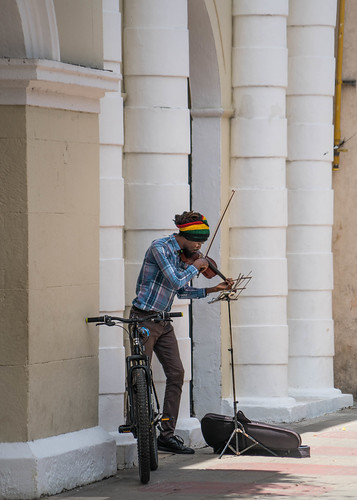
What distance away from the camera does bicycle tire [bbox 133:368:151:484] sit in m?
9.53

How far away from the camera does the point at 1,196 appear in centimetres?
918

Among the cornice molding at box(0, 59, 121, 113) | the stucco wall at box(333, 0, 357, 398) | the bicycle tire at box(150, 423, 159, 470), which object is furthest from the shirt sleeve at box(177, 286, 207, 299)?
the stucco wall at box(333, 0, 357, 398)

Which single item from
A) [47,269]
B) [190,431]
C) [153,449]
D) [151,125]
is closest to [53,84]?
[47,269]

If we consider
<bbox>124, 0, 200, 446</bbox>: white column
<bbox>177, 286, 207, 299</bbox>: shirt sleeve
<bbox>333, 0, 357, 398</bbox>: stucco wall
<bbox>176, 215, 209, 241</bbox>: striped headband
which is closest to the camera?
<bbox>176, 215, 209, 241</bbox>: striped headband

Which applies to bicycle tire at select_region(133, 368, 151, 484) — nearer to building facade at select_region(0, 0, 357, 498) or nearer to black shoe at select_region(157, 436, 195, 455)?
building facade at select_region(0, 0, 357, 498)

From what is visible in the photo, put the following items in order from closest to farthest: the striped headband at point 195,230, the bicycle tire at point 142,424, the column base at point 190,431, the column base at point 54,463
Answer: the column base at point 54,463 → the bicycle tire at point 142,424 → the striped headband at point 195,230 → the column base at point 190,431

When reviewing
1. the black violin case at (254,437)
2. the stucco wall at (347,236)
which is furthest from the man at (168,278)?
the stucco wall at (347,236)

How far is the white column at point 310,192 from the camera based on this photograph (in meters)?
14.8

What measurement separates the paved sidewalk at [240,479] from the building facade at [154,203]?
29cm

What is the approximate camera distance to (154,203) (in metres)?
11.4

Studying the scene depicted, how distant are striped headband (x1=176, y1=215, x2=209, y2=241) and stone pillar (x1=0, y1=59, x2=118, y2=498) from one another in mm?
804

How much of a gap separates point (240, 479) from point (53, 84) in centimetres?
291

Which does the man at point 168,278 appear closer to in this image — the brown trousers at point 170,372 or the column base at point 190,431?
the brown trousers at point 170,372

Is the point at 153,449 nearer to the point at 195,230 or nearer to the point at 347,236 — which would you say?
the point at 195,230
